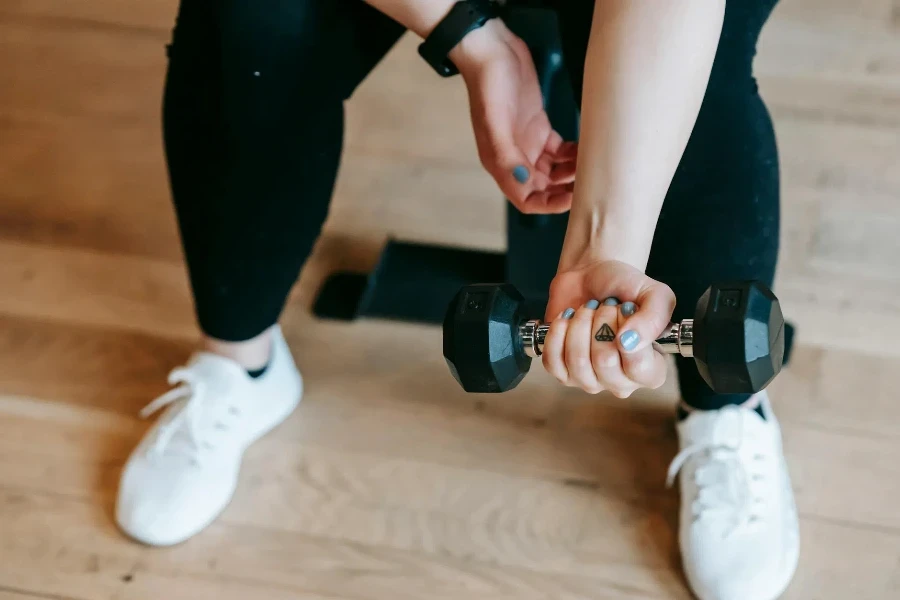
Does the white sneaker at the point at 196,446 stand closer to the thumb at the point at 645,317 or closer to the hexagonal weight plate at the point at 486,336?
the hexagonal weight plate at the point at 486,336

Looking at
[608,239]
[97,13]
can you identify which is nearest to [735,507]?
[608,239]

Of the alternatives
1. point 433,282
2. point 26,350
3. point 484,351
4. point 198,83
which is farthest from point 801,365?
point 26,350

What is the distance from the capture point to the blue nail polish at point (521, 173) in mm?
750

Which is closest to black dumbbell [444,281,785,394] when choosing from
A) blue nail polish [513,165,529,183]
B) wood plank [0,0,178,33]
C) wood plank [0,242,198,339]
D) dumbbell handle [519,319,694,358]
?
dumbbell handle [519,319,694,358]

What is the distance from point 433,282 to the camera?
110 centimetres

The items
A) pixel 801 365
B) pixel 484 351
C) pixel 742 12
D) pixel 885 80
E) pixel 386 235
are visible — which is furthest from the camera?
pixel 885 80

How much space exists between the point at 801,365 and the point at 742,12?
0.43 metres

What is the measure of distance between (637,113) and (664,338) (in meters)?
0.17

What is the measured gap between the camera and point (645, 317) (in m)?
0.54

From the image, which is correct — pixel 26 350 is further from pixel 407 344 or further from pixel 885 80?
pixel 885 80

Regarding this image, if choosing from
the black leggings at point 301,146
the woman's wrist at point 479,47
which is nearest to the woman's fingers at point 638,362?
the black leggings at point 301,146

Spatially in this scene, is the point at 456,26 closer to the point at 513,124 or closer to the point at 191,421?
the point at 513,124

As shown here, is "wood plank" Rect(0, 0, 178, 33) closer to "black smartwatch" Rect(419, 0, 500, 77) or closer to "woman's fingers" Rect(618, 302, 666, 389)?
"black smartwatch" Rect(419, 0, 500, 77)

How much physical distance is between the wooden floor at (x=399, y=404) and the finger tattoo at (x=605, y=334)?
37 cm
